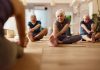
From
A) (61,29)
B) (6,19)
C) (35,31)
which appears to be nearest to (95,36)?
(61,29)

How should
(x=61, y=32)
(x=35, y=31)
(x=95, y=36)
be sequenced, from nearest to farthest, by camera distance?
(x=61, y=32) → (x=95, y=36) → (x=35, y=31)

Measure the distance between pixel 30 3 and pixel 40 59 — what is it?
27.2 ft

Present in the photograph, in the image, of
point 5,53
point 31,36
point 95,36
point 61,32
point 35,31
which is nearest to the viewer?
point 5,53

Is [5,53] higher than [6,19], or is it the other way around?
[6,19]

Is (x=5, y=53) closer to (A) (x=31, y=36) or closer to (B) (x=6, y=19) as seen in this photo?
(B) (x=6, y=19)

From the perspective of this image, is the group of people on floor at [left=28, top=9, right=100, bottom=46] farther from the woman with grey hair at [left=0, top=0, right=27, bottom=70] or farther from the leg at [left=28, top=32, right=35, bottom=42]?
the woman with grey hair at [left=0, top=0, right=27, bottom=70]

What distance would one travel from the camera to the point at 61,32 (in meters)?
4.04

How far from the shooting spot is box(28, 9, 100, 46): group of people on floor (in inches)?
156

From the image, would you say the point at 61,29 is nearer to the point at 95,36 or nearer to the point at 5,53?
the point at 95,36

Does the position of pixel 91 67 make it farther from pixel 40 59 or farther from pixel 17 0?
pixel 17 0

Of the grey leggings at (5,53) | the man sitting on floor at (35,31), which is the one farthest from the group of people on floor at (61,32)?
the grey leggings at (5,53)

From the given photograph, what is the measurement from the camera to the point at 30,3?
412 inches

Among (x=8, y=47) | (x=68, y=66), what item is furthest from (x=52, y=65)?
(x=8, y=47)

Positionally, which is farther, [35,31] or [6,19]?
[35,31]
